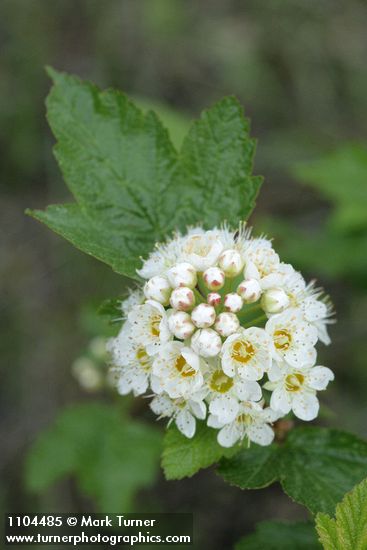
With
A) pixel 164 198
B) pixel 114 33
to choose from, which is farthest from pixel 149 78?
pixel 164 198

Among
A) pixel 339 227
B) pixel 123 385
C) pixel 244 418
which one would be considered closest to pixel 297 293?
pixel 244 418

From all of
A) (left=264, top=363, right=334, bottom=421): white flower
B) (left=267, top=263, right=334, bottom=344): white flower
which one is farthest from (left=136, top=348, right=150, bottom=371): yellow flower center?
(left=267, top=263, right=334, bottom=344): white flower

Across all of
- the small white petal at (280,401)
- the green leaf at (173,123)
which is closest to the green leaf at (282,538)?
the small white petal at (280,401)

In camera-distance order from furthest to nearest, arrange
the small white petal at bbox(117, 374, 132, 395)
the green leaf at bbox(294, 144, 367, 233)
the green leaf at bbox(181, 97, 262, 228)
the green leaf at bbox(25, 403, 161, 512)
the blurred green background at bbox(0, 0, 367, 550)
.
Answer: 1. the blurred green background at bbox(0, 0, 367, 550)
2. the green leaf at bbox(294, 144, 367, 233)
3. the green leaf at bbox(25, 403, 161, 512)
4. the green leaf at bbox(181, 97, 262, 228)
5. the small white petal at bbox(117, 374, 132, 395)

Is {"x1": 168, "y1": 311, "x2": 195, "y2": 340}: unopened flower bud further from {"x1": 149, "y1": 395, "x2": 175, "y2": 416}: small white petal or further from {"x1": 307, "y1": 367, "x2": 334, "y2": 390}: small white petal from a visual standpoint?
{"x1": 307, "y1": 367, "x2": 334, "y2": 390}: small white petal

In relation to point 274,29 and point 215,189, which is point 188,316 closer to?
point 215,189

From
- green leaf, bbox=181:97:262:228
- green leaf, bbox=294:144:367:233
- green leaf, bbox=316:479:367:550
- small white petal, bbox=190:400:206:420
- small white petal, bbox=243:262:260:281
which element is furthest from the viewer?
green leaf, bbox=294:144:367:233

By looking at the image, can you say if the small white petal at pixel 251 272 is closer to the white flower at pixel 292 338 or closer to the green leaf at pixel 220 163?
the white flower at pixel 292 338
